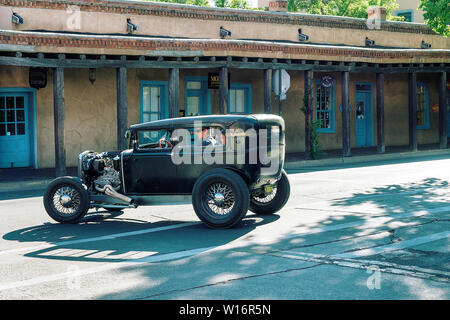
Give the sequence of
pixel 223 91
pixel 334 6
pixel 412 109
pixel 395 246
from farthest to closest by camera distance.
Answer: pixel 334 6 → pixel 412 109 → pixel 223 91 → pixel 395 246

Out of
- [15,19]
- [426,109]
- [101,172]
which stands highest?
[15,19]

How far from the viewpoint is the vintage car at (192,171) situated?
29.2 ft

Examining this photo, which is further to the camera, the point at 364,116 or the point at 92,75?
the point at 364,116

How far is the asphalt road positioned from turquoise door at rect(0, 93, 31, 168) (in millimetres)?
7293

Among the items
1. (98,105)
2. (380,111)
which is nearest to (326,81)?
(380,111)

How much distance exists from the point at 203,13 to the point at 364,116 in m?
8.62

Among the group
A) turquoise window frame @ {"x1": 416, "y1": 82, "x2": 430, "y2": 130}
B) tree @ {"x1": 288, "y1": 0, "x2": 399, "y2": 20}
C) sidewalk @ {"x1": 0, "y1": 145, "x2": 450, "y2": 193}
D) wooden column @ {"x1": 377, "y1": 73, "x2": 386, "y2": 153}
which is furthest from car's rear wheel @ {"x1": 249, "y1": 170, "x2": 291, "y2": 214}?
tree @ {"x1": 288, "y1": 0, "x2": 399, "y2": 20}

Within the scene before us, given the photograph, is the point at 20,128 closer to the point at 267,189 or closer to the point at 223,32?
the point at 223,32

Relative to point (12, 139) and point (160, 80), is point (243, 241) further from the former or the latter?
point (160, 80)

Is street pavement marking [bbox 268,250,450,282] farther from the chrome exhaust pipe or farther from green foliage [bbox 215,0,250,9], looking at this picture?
green foliage [bbox 215,0,250,9]

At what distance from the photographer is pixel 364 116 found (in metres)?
26.6

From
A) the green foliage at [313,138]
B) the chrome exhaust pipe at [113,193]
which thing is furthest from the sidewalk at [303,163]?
the chrome exhaust pipe at [113,193]

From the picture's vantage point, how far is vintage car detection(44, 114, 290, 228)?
8.90m

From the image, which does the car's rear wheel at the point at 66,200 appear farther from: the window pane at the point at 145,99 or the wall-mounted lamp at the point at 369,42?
the wall-mounted lamp at the point at 369,42
